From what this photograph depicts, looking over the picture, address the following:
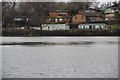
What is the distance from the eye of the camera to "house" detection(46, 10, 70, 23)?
209ft

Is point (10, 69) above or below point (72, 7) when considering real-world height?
below

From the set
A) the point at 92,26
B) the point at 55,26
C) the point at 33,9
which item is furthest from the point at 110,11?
the point at 33,9

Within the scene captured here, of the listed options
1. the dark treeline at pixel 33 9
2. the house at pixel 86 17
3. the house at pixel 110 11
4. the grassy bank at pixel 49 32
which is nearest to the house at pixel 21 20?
the dark treeline at pixel 33 9

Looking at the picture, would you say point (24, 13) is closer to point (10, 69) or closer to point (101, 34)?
point (101, 34)

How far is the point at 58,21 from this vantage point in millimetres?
63812

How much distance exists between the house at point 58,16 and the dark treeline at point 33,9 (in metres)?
0.87

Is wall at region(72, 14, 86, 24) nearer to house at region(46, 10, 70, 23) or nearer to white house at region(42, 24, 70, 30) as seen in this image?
house at region(46, 10, 70, 23)

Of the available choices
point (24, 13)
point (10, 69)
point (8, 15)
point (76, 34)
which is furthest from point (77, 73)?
point (24, 13)

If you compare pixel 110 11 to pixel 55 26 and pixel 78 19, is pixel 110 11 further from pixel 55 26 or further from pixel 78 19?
pixel 55 26

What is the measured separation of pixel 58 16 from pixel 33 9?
561 centimetres

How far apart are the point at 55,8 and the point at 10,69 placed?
5597 cm

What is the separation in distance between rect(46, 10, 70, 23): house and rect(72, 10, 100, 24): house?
5.58 ft

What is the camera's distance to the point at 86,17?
6594 cm

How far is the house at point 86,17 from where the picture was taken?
206 ft
